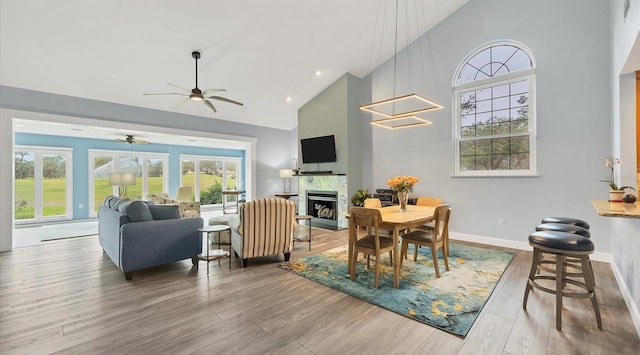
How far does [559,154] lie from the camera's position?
4.20m

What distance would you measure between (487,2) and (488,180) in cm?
314

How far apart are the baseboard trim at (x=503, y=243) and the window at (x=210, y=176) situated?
8536 mm

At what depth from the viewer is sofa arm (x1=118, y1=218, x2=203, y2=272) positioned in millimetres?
3207

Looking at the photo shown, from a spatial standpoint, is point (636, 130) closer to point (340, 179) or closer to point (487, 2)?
point (487, 2)

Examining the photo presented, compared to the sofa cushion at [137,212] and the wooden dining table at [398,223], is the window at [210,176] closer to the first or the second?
the sofa cushion at [137,212]

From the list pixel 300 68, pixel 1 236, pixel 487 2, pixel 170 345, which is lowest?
pixel 170 345

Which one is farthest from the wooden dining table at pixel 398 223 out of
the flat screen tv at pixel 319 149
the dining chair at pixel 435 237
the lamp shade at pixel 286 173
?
the lamp shade at pixel 286 173

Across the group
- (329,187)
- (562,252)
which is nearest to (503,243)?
(562,252)

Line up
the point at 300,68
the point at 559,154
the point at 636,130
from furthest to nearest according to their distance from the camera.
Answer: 1. the point at 300,68
2. the point at 559,154
3. the point at 636,130

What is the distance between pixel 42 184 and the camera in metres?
7.30

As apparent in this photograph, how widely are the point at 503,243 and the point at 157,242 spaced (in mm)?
5261

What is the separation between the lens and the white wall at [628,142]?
223 centimetres

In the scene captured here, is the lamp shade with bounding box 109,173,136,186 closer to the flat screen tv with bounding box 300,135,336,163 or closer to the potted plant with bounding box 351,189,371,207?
the flat screen tv with bounding box 300,135,336,163

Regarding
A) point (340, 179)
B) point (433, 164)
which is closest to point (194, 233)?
point (340, 179)
